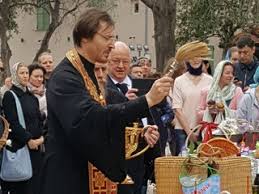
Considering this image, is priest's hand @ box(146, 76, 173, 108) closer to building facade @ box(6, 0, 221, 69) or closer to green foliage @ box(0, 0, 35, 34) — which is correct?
green foliage @ box(0, 0, 35, 34)

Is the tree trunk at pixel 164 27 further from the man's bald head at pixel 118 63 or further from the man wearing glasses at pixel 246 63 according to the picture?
the man's bald head at pixel 118 63

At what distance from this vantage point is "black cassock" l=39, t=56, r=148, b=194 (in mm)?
3570

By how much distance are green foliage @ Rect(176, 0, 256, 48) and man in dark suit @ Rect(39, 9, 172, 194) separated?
70.7ft

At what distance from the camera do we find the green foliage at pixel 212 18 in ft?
85.8

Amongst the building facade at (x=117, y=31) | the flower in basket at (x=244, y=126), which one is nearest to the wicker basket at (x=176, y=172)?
the flower in basket at (x=244, y=126)

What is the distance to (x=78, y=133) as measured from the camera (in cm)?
358

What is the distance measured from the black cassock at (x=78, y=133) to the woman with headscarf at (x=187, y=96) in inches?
182

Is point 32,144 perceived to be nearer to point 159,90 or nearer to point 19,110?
point 19,110

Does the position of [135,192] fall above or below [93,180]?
below

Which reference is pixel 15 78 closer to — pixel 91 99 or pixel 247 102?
pixel 247 102

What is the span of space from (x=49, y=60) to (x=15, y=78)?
92cm

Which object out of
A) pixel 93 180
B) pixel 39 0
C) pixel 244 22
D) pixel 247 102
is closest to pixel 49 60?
pixel 247 102

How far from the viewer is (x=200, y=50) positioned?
12.5 feet

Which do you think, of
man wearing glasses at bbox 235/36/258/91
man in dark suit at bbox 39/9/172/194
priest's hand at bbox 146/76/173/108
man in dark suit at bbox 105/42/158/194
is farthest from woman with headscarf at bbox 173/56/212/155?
priest's hand at bbox 146/76/173/108
